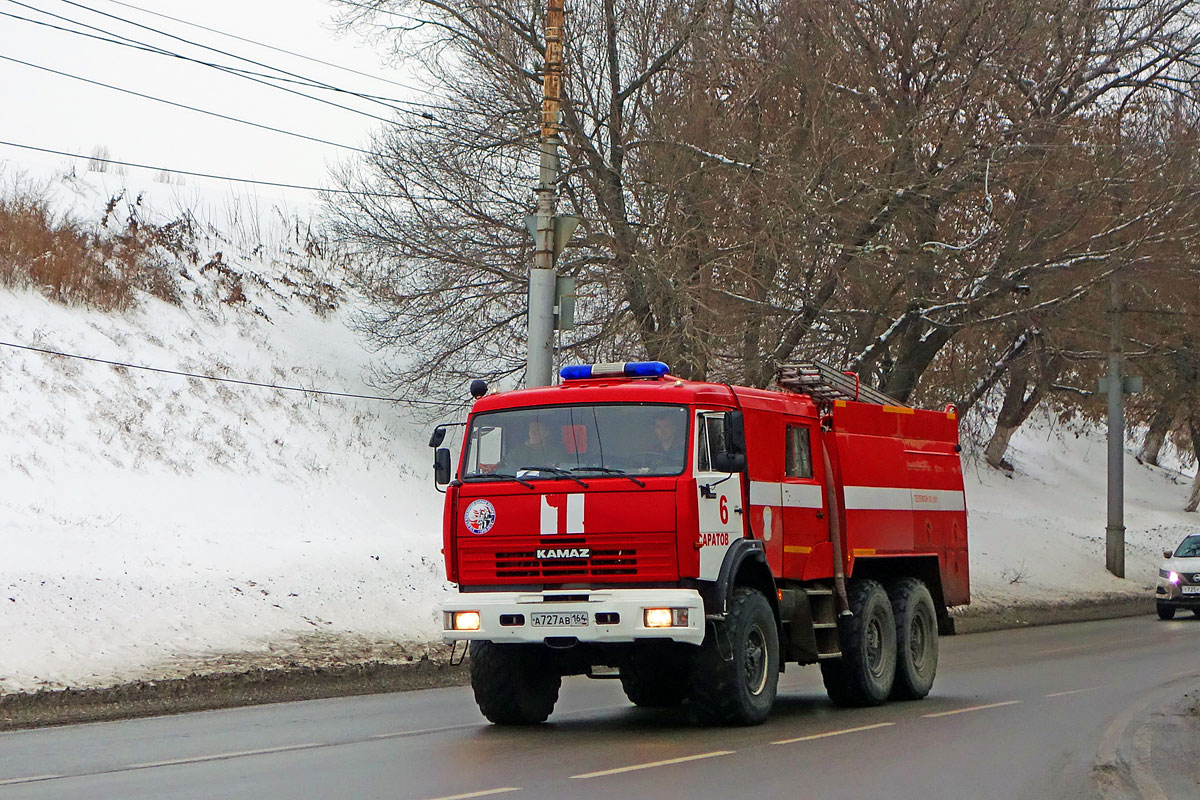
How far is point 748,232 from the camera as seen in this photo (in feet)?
73.8

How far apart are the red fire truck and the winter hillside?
479 cm

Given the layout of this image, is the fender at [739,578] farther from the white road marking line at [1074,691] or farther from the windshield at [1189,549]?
the windshield at [1189,549]

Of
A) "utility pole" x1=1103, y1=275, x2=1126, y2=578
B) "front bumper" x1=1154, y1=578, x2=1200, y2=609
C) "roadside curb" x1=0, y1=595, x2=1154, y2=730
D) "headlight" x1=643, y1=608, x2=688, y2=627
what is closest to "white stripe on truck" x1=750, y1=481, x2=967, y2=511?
"headlight" x1=643, y1=608, x2=688, y2=627

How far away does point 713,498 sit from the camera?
440 inches

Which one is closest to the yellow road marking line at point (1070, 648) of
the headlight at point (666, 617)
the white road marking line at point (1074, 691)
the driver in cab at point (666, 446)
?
the white road marking line at point (1074, 691)

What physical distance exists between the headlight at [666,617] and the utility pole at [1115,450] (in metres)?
21.1

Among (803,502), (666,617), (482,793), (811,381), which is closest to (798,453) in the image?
(803,502)

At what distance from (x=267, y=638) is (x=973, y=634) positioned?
13104 mm

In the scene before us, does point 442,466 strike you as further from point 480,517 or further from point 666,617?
point 666,617

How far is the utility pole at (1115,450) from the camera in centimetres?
2995

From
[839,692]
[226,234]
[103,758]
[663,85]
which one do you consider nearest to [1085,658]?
[839,692]

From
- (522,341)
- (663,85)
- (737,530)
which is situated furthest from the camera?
(522,341)

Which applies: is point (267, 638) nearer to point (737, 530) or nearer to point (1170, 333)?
point (737, 530)

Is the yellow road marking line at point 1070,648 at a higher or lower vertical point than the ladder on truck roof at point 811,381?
lower
